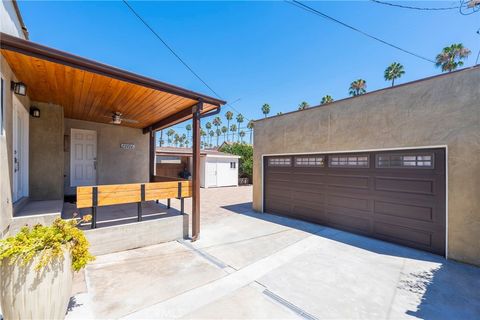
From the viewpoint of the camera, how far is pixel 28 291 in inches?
69.4

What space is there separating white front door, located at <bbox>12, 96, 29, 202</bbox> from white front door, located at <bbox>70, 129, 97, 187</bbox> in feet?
6.95

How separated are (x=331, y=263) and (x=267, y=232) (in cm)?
184

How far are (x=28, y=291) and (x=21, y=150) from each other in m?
3.67

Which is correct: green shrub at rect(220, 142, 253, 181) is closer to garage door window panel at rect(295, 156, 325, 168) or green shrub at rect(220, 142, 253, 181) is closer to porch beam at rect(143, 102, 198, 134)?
porch beam at rect(143, 102, 198, 134)

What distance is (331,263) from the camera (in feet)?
11.7

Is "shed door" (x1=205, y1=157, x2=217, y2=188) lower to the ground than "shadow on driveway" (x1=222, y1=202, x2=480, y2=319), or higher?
higher

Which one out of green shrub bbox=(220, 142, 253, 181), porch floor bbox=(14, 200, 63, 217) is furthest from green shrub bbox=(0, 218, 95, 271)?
green shrub bbox=(220, 142, 253, 181)

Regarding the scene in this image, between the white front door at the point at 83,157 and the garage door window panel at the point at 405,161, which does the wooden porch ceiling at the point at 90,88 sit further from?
the garage door window panel at the point at 405,161

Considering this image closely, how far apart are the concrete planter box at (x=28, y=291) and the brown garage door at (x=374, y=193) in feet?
18.6

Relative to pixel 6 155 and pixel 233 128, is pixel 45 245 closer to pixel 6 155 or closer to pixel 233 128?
pixel 6 155

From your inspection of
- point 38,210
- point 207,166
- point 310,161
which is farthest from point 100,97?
point 207,166

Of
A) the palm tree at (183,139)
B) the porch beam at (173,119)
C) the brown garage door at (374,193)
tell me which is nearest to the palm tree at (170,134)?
the palm tree at (183,139)

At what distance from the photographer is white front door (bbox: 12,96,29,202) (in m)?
3.68

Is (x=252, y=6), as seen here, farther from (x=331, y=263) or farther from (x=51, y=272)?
(x=51, y=272)
